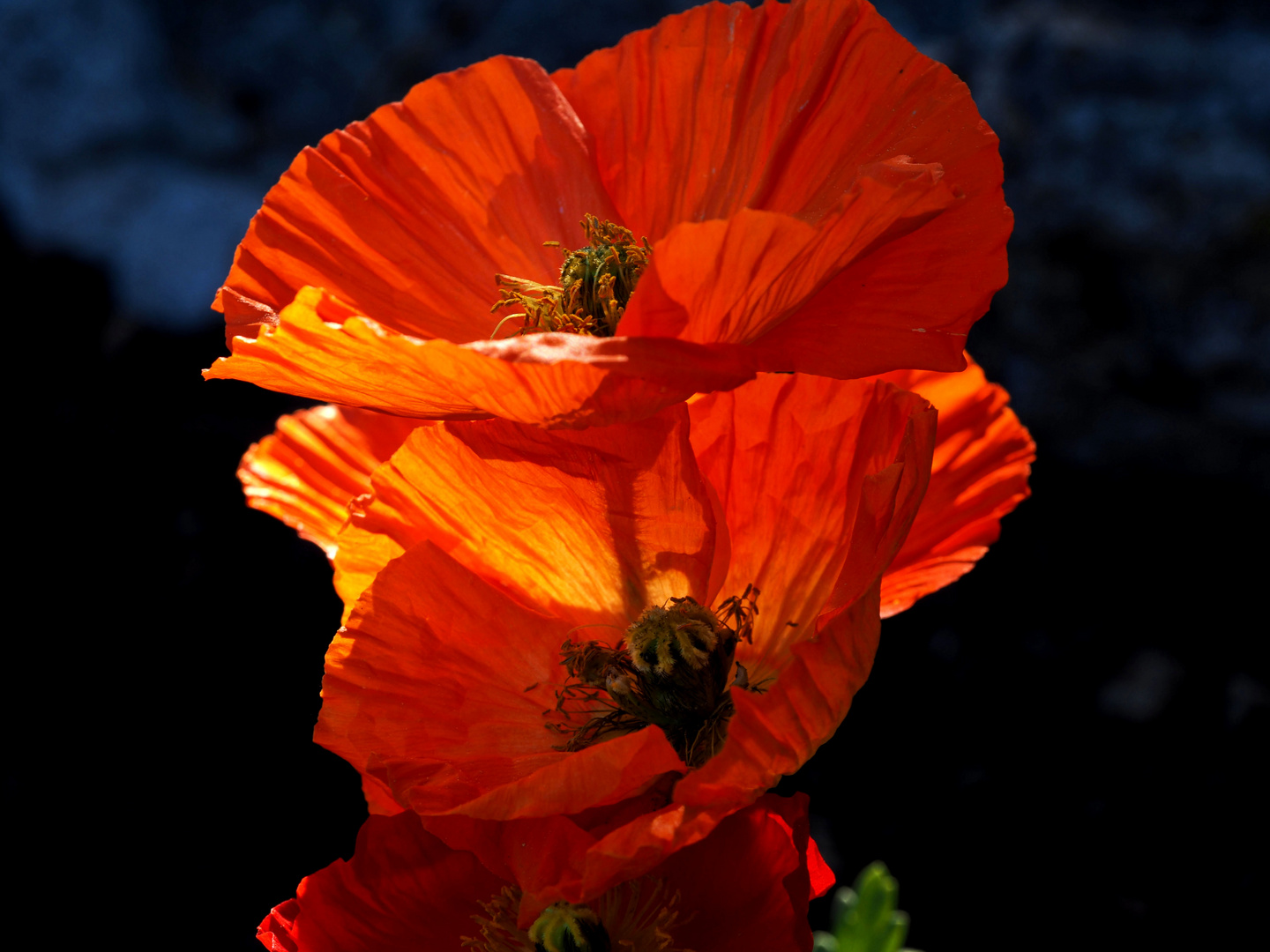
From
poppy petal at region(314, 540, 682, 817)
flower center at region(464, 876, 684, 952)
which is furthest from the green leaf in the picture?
poppy petal at region(314, 540, 682, 817)

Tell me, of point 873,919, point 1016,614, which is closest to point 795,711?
point 873,919

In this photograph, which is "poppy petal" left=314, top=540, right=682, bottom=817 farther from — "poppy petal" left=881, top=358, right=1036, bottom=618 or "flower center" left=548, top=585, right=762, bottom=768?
"poppy petal" left=881, top=358, right=1036, bottom=618

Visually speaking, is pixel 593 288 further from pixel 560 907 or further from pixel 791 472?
pixel 560 907

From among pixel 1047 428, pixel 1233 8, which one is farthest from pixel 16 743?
pixel 1233 8

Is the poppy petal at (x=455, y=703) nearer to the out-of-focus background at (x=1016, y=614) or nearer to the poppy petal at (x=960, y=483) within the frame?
the poppy petal at (x=960, y=483)

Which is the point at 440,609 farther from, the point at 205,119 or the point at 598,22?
the point at 205,119

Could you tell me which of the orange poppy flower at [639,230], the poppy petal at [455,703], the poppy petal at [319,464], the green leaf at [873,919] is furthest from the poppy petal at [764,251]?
the green leaf at [873,919]

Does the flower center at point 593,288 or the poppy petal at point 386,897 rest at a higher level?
the flower center at point 593,288
